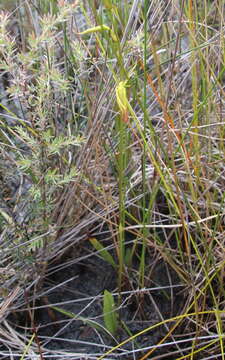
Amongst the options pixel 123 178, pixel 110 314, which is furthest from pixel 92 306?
pixel 123 178

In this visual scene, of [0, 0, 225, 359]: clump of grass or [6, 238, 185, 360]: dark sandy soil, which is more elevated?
[0, 0, 225, 359]: clump of grass

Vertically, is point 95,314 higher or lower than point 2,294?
lower

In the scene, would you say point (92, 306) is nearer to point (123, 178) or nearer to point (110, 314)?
point (110, 314)

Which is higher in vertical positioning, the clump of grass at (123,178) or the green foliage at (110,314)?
the clump of grass at (123,178)

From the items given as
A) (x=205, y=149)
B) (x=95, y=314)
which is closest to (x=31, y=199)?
(x=95, y=314)

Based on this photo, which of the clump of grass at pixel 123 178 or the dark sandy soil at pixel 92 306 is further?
the dark sandy soil at pixel 92 306

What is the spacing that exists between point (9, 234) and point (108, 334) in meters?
0.31

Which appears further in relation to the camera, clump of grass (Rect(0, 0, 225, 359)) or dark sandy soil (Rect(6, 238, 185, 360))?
dark sandy soil (Rect(6, 238, 185, 360))

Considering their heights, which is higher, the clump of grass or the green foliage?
the clump of grass

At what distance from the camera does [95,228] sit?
47.5 inches

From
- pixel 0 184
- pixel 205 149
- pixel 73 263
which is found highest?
pixel 0 184

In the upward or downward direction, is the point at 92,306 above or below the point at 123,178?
below

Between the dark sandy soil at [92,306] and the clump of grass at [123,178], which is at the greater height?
the clump of grass at [123,178]

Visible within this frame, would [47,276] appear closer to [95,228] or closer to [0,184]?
[95,228]
